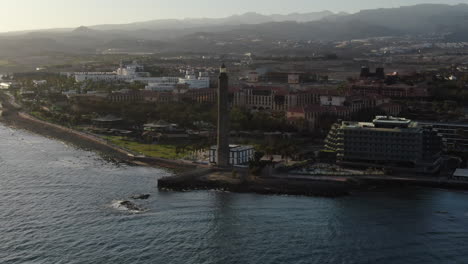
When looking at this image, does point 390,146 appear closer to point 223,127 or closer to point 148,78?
point 223,127

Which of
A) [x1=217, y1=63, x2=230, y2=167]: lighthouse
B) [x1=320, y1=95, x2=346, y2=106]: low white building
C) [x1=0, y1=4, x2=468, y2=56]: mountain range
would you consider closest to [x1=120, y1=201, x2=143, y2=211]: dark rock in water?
[x1=217, y1=63, x2=230, y2=167]: lighthouse

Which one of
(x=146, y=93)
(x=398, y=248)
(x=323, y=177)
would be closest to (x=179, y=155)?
(x=323, y=177)

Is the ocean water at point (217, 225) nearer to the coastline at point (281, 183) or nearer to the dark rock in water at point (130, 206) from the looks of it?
the dark rock in water at point (130, 206)

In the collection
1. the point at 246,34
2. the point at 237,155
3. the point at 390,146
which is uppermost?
the point at 246,34

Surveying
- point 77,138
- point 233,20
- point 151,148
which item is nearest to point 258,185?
point 151,148

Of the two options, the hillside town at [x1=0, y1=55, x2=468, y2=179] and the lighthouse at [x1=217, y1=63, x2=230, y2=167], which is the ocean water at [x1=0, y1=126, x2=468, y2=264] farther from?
the hillside town at [x1=0, y1=55, x2=468, y2=179]
